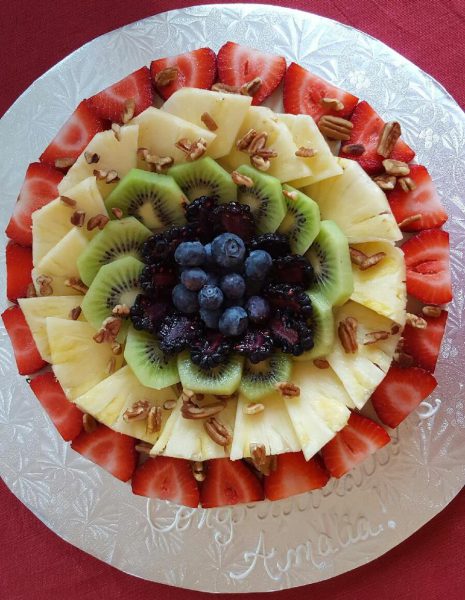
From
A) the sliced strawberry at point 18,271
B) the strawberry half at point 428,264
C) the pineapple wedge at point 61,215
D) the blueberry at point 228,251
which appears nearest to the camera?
the blueberry at point 228,251

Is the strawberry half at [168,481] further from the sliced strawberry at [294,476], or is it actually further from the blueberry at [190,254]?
the blueberry at [190,254]

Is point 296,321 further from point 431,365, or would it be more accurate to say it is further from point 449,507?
point 449,507

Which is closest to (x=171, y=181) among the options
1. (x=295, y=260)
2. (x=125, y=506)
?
(x=295, y=260)

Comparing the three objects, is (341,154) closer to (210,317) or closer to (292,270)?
(292,270)

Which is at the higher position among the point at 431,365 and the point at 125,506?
the point at 431,365

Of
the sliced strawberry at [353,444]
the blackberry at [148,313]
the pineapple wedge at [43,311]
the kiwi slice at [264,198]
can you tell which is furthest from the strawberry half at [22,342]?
the sliced strawberry at [353,444]

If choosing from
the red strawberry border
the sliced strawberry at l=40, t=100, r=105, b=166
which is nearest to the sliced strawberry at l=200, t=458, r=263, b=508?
the red strawberry border

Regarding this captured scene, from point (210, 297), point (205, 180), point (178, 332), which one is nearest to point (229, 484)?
point (178, 332)
